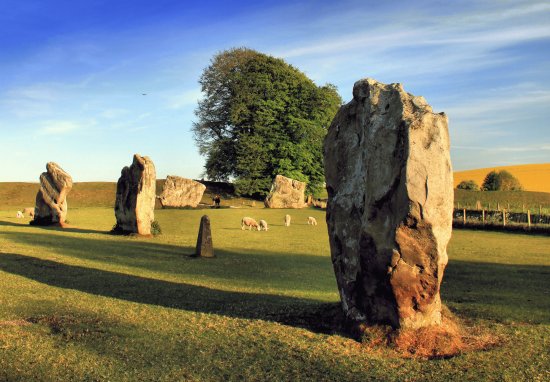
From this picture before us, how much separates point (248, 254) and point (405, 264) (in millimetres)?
15281

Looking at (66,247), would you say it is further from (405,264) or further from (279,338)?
(405,264)

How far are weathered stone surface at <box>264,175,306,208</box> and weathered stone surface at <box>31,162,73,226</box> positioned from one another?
79.6 feet

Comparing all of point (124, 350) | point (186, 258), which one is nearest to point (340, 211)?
point (124, 350)

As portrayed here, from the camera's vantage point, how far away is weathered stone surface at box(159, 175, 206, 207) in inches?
2170

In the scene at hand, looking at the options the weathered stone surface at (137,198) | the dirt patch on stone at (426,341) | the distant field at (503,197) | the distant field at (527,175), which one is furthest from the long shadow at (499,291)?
the distant field at (527,175)

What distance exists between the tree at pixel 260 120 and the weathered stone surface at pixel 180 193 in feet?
27.0

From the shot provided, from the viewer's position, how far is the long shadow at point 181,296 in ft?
39.8

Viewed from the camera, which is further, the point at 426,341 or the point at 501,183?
the point at 501,183

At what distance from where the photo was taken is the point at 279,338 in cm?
1048

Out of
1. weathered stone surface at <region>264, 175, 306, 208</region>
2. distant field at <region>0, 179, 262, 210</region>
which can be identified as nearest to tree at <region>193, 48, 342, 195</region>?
distant field at <region>0, 179, 262, 210</region>

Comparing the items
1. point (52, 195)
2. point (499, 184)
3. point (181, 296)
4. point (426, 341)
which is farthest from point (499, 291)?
point (499, 184)

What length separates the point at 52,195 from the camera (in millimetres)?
34375

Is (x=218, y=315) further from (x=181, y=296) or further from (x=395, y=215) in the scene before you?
(x=395, y=215)

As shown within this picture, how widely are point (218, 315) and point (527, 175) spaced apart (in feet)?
262
